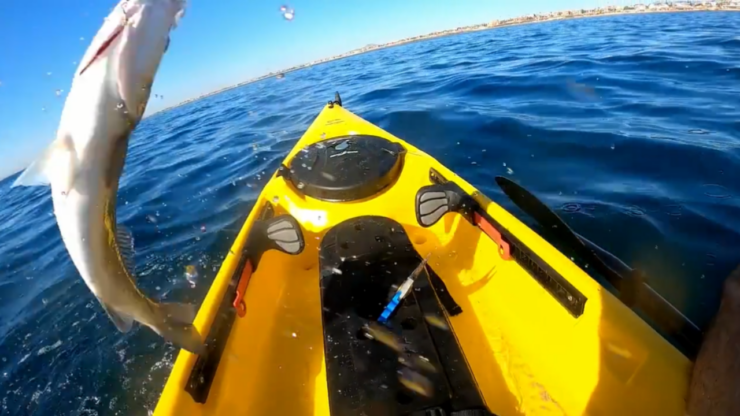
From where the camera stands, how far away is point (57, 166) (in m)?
1.22

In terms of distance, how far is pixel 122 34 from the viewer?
1128mm

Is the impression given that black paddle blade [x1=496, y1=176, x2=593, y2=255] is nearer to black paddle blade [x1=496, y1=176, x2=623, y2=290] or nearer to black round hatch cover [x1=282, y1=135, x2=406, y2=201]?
black paddle blade [x1=496, y1=176, x2=623, y2=290]

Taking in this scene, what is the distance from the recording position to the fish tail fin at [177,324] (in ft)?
5.03

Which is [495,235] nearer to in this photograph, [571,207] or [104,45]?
[571,207]

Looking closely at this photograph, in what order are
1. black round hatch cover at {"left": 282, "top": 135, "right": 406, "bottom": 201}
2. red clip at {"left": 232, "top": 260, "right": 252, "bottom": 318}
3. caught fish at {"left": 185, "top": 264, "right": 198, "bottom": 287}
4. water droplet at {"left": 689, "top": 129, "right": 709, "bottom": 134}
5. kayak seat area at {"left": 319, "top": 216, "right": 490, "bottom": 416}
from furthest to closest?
water droplet at {"left": 689, "top": 129, "right": 709, "bottom": 134}
caught fish at {"left": 185, "top": 264, "right": 198, "bottom": 287}
black round hatch cover at {"left": 282, "top": 135, "right": 406, "bottom": 201}
red clip at {"left": 232, "top": 260, "right": 252, "bottom": 318}
kayak seat area at {"left": 319, "top": 216, "right": 490, "bottom": 416}

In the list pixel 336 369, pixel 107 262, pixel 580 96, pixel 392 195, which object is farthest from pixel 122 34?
pixel 580 96

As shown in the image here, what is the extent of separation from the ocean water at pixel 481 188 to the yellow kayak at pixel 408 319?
1.72 m

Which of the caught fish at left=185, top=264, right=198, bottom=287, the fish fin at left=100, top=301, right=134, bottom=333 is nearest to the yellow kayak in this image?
the fish fin at left=100, top=301, right=134, bottom=333

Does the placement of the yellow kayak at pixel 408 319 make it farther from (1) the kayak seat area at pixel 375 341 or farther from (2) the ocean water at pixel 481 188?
(2) the ocean water at pixel 481 188

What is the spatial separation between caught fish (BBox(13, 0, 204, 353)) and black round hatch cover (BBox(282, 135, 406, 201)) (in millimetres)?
2674

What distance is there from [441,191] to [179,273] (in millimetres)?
4058

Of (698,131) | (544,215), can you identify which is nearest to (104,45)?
(544,215)

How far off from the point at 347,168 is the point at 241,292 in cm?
179

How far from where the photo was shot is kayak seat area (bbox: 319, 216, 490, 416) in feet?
6.89
